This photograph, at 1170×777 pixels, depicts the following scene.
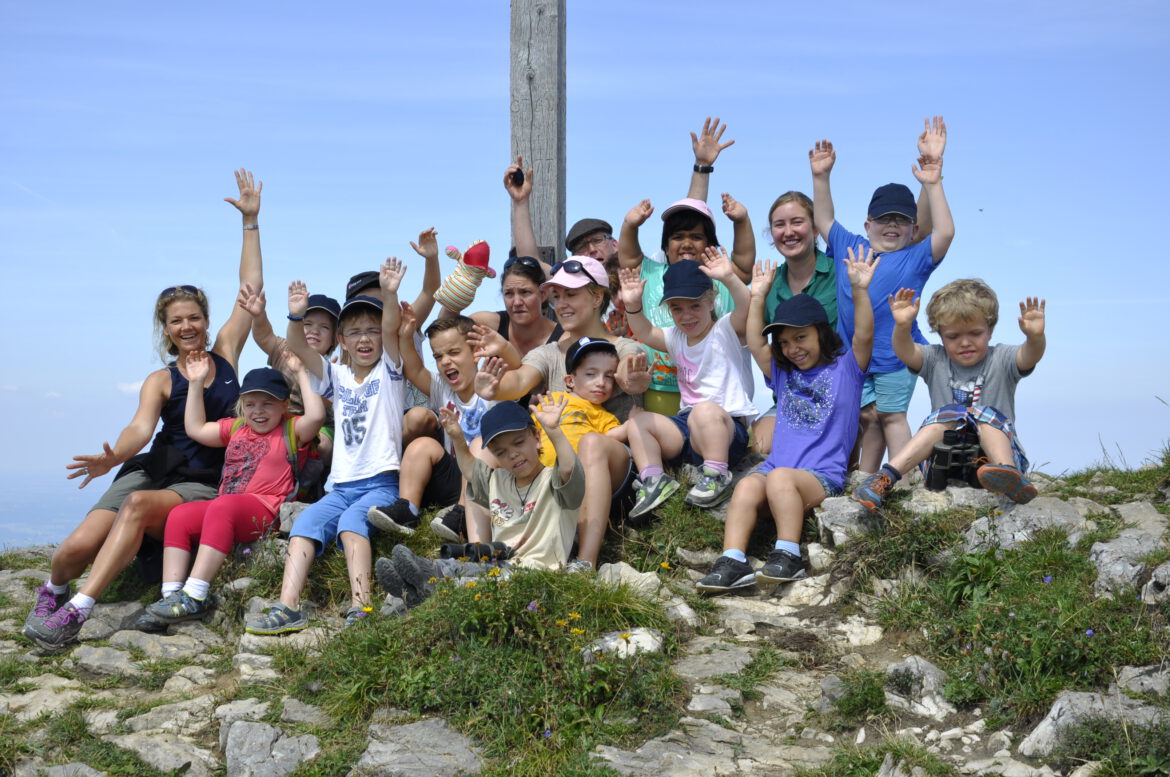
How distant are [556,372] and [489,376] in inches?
30.1

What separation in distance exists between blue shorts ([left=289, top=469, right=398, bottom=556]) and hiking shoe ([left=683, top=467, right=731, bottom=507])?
2.26 metres

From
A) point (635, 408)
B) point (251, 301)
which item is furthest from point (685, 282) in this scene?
point (251, 301)

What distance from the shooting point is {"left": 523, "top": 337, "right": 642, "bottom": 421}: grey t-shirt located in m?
8.16

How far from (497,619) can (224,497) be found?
9.91 feet

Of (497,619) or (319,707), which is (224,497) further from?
(497,619)

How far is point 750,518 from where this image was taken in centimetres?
717

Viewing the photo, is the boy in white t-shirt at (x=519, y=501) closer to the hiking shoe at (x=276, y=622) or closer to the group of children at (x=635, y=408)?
the group of children at (x=635, y=408)

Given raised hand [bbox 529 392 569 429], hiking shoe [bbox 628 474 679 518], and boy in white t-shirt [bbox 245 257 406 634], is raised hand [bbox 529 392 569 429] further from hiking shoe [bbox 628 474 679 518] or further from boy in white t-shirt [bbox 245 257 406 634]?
boy in white t-shirt [bbox 245 257 406 634]

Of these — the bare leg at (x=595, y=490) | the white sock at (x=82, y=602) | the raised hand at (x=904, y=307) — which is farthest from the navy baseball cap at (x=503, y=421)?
the white sock at (x=82, y=602)

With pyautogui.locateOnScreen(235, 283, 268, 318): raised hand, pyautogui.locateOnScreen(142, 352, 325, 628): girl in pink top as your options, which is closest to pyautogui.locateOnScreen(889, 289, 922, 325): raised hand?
pyautogui.locateOnScreen(142, 352, 325, 628): girl in pink top

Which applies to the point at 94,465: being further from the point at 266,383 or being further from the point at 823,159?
the point at 823,159

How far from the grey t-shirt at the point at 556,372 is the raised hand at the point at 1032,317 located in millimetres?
2733

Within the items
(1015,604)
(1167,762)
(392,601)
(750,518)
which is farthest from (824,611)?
(392,601)

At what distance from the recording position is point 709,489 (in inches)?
301
